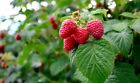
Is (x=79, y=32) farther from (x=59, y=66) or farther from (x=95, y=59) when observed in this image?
(x=59, y=66)

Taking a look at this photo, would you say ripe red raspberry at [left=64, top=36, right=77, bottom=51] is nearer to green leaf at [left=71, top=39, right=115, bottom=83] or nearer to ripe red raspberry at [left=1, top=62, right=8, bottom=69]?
green leaf at [left=71, top=39, right=115, bottom=83]

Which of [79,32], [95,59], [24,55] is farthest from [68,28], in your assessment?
[24,55]

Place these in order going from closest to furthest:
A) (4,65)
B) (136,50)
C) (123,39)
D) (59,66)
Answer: (123,39) → (136,50) → (59,66) → (4,65)

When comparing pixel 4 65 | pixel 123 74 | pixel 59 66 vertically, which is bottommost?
pixel 4 65

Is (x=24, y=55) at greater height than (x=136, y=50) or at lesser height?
lesser

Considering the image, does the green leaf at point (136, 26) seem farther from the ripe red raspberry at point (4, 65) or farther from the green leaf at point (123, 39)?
the ripe red raspberry at point (4, 65)

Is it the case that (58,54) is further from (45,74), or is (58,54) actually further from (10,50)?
(10,50)

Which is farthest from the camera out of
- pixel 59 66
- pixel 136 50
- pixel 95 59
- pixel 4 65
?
pixel 4 65
